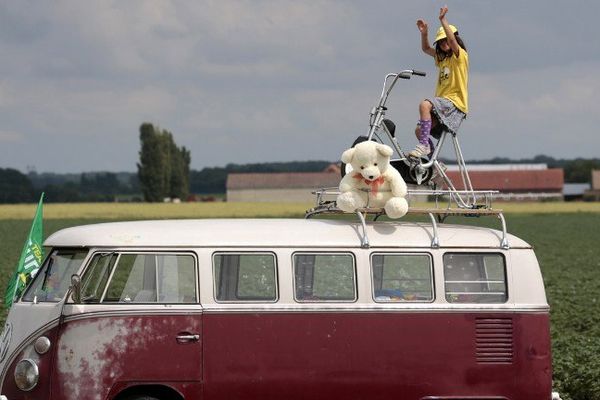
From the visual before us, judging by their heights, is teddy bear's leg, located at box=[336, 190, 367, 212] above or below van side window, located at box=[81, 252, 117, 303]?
above

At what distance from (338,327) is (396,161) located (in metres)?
1.92

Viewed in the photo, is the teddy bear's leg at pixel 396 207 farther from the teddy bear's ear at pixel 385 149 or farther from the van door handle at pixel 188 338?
the van door handle at pixel 188 338

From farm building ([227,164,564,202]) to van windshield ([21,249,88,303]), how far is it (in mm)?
123789

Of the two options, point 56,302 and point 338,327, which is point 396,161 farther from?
point 56,302

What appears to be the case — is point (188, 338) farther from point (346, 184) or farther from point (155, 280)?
point (346, 184)

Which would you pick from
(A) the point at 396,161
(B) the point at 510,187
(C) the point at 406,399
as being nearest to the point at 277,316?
(C) the point at 406,399

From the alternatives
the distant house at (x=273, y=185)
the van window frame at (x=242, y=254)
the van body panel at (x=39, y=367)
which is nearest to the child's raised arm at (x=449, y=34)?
the van window frame at (x=242, y=254)

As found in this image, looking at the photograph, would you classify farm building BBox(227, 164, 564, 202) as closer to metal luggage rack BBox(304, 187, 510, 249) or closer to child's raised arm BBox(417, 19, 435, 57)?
child's raised arm BBox(417, 19, 435, 57)

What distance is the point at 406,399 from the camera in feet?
32.9

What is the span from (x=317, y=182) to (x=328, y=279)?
447ft

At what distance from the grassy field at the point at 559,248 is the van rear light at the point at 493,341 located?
9.80ft

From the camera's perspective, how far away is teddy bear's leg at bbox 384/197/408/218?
10.4 metres

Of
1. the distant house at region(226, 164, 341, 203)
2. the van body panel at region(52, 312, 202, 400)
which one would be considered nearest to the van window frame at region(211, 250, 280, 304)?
the van body panel at region(52, 312, 202, 400)

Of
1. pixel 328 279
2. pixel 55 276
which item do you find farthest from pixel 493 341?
pixel 55 276
